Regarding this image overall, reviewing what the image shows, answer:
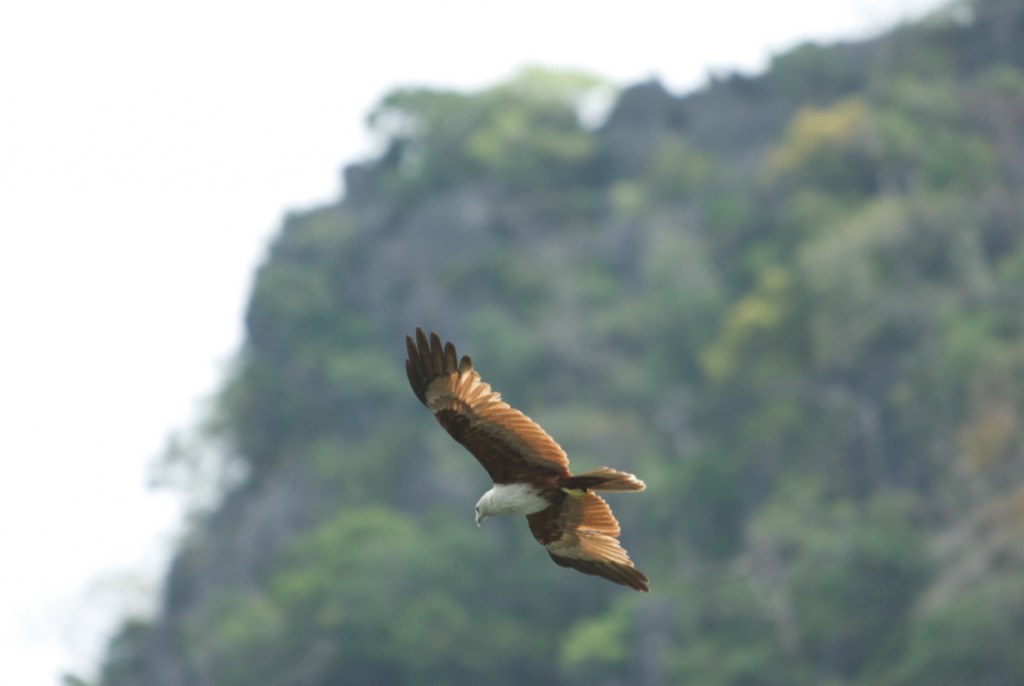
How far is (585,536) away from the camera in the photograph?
11586 millimetres

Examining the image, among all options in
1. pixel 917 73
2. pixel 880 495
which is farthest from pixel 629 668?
pixel 917 73

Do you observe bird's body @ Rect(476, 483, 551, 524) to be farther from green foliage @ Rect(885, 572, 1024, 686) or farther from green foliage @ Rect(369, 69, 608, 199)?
green foliage @ Rect(369, 69, 608, 199)

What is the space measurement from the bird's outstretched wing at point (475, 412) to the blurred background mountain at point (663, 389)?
28357 mm

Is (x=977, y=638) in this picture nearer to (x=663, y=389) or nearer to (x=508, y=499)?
(x=663, y=389)

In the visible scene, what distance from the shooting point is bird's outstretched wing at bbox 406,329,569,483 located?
10.8 m

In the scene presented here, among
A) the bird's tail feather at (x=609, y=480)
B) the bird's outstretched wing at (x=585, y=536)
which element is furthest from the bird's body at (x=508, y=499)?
the bird's tail feather at (x=609, y=480)

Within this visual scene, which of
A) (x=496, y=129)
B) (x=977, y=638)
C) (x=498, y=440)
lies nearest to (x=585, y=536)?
(x=498, y=440)

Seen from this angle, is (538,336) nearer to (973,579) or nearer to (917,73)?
(917,73)

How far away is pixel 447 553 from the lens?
4947 centimetres

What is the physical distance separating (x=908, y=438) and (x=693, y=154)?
50.4 feet

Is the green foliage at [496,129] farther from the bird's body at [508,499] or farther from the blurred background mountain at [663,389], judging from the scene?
the bird's body at [508,499]

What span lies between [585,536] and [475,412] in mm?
1253

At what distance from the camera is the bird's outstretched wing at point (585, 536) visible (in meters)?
11.4

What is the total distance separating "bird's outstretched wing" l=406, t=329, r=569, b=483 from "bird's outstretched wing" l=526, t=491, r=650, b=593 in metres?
0.57
